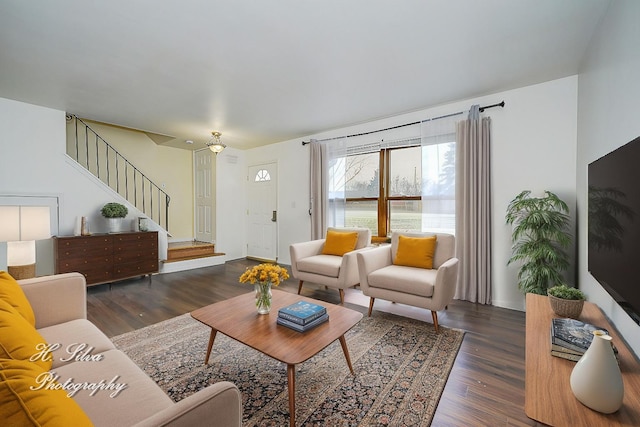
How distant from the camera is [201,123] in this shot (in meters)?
4.28

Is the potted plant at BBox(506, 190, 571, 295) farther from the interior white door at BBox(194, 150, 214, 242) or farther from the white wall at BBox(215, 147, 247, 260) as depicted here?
the interior white door at BBox(194, 150, 214, 242)

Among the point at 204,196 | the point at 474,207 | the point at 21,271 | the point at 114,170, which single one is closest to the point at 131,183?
the point at 114,170

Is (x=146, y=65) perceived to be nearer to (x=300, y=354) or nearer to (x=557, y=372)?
(x=300, y=354)

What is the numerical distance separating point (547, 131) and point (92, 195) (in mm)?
5963

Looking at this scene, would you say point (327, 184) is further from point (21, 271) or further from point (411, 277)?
point (21, 271)

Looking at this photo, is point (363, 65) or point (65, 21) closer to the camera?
point (65, 21)

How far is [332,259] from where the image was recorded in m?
3.49

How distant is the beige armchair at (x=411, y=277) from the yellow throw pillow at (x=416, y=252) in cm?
3

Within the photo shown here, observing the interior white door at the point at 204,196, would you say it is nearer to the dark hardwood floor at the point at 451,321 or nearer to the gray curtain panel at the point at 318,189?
the dark hardwood floor at the point at 451,321

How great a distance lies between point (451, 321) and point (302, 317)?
1.80m

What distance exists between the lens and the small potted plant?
158cm

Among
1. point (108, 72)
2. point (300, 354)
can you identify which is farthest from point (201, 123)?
point (300, 354)

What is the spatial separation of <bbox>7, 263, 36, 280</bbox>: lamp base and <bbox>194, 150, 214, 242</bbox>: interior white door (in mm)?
2997

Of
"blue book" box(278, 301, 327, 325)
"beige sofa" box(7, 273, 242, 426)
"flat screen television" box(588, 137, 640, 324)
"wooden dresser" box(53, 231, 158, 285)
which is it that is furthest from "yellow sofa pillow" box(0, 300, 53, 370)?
"wooden dresser" box(53, 231, 158, 285)
